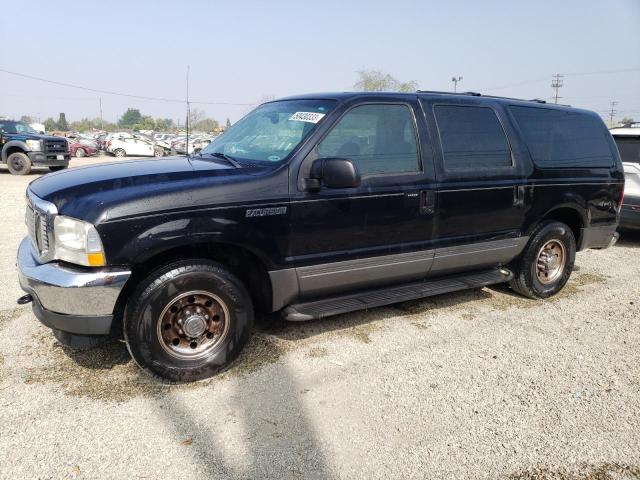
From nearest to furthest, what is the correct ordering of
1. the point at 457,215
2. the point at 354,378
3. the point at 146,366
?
the point at 146,366, the point at 354,378, the point at 457,215

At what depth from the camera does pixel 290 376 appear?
3.36 m

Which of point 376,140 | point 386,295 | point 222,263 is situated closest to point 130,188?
point 222,263

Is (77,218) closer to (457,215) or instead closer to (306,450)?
(306,450)

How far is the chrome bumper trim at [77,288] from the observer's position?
283 cm

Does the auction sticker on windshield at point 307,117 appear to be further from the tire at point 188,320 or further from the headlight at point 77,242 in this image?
the headlight at point 77,242

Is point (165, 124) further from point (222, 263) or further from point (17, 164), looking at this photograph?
point (222, 263)

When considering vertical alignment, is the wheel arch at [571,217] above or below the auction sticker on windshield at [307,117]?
below

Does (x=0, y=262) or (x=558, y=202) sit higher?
(x=558, y=202)

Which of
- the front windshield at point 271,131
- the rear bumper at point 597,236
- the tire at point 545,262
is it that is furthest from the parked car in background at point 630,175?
the front windshield at point 271,131

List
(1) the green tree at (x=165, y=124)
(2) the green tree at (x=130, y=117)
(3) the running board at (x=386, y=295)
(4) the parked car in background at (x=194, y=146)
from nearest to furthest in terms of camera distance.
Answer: (3) the running board at (x=386, y=295) → (4) the parked car in background at (x=194, y=146) → (1) the green tree at (x=165, y=124) → (2) the green tree at (x=130, y=117)

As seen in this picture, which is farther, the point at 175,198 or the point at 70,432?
the point at 175,198

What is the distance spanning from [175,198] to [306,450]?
164 centimetres

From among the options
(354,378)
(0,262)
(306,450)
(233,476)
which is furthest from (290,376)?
(0,262)

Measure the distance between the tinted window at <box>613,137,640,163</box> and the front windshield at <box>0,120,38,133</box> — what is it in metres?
17.7
